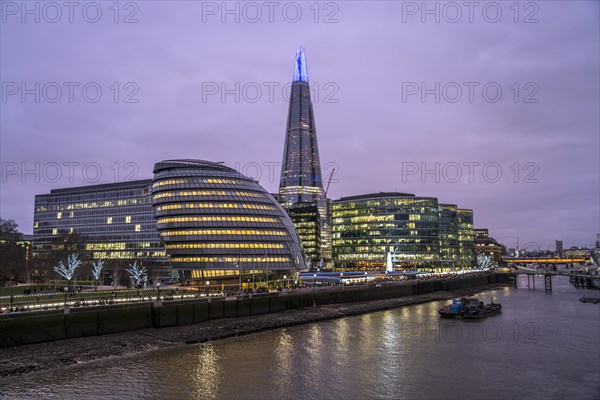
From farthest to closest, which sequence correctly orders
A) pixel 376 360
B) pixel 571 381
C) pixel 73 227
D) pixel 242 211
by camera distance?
pixel 73 227 → pixel 242 211 → pixel 376 360 → pixel 571 381

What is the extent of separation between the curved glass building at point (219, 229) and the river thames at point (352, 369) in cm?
5193

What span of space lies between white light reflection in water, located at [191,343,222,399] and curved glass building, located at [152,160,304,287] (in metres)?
61.0

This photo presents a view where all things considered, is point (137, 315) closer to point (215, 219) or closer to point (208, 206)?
point (215, 219)

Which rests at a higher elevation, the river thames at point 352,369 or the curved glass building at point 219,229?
the curved glass building at point 219,229

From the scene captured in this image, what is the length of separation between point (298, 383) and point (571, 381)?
22111 millimetres

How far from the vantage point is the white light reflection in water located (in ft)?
121

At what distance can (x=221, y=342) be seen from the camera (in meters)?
55.6

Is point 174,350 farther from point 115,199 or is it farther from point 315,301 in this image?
A: point 115,199

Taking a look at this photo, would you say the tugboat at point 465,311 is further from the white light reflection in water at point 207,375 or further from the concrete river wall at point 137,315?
the white light reflection in water at point 207,375

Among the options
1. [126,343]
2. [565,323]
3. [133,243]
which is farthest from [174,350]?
[133,243]

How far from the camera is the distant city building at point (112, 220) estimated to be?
171500 mm

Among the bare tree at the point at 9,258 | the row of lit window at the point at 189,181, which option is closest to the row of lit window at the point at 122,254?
the bare tree at the point at 9,258

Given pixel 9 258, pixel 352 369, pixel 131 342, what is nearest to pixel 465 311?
pixel 352 369

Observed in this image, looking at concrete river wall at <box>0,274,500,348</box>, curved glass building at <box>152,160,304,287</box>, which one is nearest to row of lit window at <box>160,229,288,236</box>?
curved glass building at <box>152,160,304,287</box>
